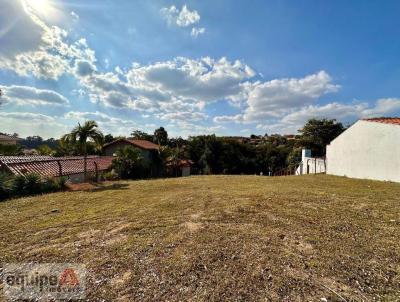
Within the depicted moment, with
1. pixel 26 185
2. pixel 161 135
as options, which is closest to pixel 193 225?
pixel 26 185

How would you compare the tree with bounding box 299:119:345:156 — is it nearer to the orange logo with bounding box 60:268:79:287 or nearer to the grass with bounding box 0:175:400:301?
the grass with bounding box 0:175:400:301

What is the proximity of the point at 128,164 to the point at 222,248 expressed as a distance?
19.3 m

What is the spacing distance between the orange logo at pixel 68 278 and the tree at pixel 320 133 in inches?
1523

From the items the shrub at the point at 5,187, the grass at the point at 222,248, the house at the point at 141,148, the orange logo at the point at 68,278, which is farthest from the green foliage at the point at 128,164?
the orange logo at the point at 68,278

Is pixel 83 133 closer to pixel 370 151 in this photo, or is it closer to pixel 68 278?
pixel 68 278

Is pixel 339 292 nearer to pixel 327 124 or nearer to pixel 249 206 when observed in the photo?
pixel 249 206

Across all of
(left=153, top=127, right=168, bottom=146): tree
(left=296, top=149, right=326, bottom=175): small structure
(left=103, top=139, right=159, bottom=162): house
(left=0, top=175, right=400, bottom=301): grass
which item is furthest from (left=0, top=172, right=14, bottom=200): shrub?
(left=153, top=127, right=168, bottom=146): tree

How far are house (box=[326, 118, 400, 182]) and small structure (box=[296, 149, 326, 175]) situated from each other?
3394 millimetres

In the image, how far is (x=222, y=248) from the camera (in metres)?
4.71

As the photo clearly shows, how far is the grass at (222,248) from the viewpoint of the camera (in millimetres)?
3449

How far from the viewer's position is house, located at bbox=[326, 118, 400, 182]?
15325 mm

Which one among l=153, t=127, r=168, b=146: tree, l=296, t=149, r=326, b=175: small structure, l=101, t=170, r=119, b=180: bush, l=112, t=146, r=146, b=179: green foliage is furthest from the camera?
l=153, t=127, r=168, b=146: tree

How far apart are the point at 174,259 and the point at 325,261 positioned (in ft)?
8.95

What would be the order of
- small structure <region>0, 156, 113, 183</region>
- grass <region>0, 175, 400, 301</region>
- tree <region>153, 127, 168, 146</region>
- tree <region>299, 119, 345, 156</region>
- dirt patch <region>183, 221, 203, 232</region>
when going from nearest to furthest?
1. grass <region>0, 175, 400, 301</region>
2. dirt patch <region>183, 221, 203, 232</region>
3. small structure <region>0, 156, 113, 183</region>
4. tree <region>299, 119, 345, 156</region>
5. tree <region>153, 127, 168, 146</region>
